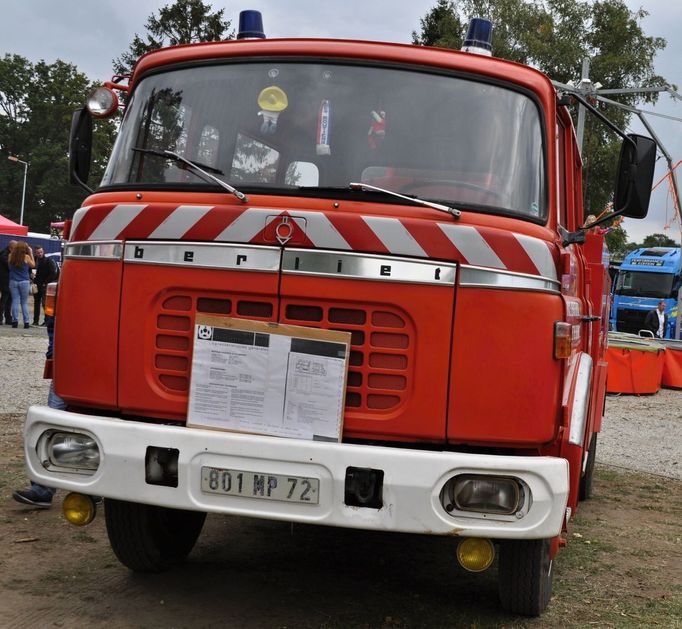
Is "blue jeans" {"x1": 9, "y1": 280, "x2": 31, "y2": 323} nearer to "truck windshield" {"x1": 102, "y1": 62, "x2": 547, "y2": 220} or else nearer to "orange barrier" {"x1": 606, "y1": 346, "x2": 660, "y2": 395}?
"orange barrier" {"x1": 606, "y1": 346, "x2": 660, "y2": 395}

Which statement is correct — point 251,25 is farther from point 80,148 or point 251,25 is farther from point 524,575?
point 524,575

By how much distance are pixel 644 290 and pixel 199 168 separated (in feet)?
111

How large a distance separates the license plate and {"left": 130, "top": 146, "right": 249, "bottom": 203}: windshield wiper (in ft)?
3.61

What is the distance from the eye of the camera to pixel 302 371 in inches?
155

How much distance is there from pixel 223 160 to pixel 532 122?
1.33 meters

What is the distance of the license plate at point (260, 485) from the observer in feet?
12.4

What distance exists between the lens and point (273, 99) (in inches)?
173

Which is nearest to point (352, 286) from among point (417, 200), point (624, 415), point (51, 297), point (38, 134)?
point (417, 200)

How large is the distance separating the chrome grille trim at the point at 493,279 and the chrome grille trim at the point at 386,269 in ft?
0.15

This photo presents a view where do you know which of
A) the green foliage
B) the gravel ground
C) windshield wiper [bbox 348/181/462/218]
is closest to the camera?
windshield wiper [bbox 348/181/462/218]

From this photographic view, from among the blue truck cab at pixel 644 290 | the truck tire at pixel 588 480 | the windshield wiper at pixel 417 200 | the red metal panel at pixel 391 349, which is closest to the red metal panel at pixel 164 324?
the red metal panel at pixel 391 349

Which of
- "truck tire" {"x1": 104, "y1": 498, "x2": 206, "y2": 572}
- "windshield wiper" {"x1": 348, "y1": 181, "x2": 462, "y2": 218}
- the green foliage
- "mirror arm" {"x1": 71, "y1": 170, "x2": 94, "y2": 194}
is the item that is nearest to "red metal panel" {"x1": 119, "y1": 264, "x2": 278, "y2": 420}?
"windshield wiper" {"x1": 348, "y1": 181, "x2": 462, "y2": 218}

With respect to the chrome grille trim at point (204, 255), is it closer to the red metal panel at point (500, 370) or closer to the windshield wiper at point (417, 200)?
the windshield wiper at point (417, 200)

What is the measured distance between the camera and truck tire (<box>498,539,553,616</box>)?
427cm
